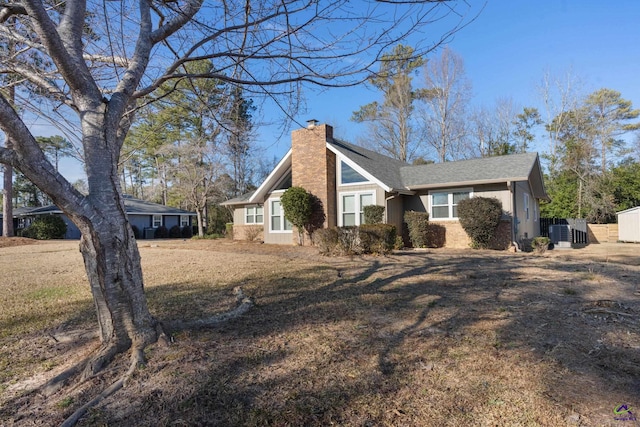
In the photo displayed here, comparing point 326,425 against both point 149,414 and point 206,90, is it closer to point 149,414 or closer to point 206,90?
point 149,414

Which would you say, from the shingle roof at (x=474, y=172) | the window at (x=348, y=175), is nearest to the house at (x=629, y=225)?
the shingle roof at (x=474, y=172)

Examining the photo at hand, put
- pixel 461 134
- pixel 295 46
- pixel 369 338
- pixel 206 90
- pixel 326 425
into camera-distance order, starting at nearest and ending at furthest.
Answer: pixel 326 425, pixel 369 338, pixel 295 46, pixel 206 90, pixel 461 134

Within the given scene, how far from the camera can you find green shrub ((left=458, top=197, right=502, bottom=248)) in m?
12.8

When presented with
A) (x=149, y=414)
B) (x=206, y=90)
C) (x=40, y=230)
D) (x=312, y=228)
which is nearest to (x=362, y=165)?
(x=312, y=228)

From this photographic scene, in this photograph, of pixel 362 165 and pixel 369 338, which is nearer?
pixel 369 338

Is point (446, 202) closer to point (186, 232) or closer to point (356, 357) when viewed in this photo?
point (356, 357)

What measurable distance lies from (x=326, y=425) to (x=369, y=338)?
63.4 inches

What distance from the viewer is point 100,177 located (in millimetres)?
3340

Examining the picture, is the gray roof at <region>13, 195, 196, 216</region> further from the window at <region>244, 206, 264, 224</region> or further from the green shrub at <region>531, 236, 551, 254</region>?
the green shrub at <region>531, 236, 551, 254</region>

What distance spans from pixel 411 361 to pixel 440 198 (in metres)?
12.4

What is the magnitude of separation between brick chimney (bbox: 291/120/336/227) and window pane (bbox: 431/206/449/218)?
13.8 feet

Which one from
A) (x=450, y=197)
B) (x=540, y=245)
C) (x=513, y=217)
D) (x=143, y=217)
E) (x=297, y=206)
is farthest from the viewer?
(x=143, y=217)

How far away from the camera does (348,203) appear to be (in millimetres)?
15320

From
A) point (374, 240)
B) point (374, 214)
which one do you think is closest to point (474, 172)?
point (374, 214)
